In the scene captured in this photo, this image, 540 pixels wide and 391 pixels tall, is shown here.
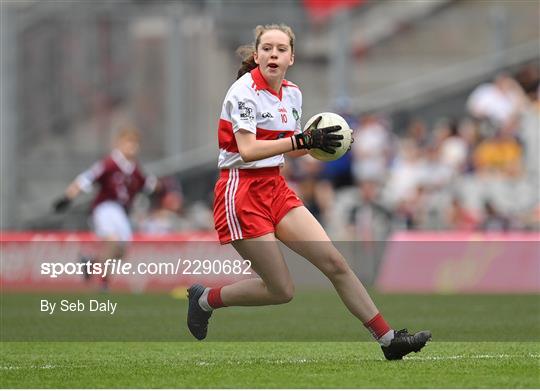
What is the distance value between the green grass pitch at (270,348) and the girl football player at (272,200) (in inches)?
16.2

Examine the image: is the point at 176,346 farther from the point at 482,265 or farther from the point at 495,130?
the point at 495,130

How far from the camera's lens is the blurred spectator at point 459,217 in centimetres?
2011

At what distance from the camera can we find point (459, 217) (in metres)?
20.3

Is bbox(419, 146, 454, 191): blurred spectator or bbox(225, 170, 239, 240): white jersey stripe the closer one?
bbox(225, 170, 239, 240): white jersey stripe

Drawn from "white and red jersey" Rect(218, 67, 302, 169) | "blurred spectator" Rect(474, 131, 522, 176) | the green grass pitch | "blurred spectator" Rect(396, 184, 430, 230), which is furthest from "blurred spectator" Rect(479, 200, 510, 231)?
"white and red jersey" Rect(218, 67, 302, 169)

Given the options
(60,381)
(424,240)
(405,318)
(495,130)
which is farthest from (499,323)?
(495,130)

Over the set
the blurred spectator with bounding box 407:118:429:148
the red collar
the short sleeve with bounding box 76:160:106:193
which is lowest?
the blurred spectator with bounding box 407:118:429:148

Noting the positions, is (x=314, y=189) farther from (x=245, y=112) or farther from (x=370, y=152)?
(x=245, y=112)

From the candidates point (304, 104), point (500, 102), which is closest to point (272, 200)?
point (304, 104)

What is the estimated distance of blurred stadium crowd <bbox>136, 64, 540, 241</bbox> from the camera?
67.3ft

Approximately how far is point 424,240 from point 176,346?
906 centimetres

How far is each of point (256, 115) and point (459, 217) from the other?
11409 mm

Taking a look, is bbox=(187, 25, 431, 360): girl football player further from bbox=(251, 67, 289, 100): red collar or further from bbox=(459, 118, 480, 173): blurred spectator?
bbox=(459, 118, 480, 173): blurred spectator

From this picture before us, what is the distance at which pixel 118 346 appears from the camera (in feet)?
36.1
